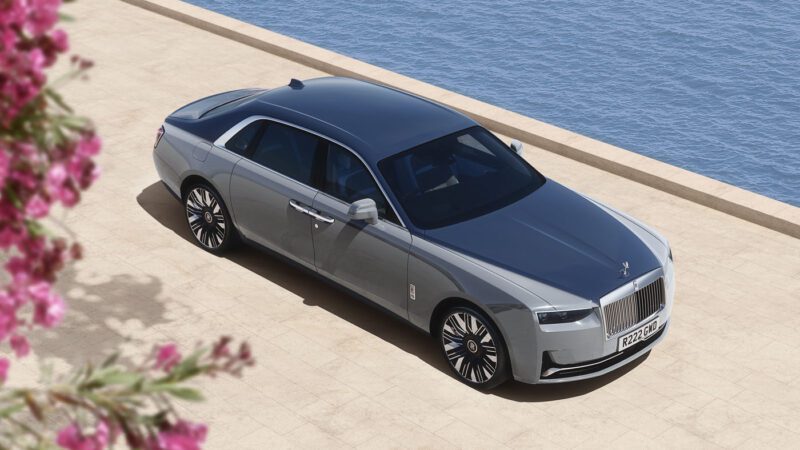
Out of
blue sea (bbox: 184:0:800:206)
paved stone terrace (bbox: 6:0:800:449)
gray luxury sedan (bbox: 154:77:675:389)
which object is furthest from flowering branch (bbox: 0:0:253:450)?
blue sea (bbox: 184:0:800:206)

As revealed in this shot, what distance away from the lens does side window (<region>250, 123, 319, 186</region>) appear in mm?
10062

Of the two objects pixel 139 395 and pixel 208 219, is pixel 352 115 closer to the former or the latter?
pixel 208 219

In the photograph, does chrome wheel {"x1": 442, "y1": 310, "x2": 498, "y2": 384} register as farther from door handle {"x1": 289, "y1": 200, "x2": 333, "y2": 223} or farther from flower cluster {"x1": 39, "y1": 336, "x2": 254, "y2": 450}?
flower cluster {"x1": 39, "y1": 336, "x2": 254, "y2": 450}

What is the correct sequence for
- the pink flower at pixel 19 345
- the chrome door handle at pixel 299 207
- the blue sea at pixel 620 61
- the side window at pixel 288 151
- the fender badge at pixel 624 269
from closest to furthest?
the pink flower at pixel 19 345
the fender badge at pixel 624 269
the chrome door handle at pixel 299 207
the side window at pixel 288 151
the blue sea at pixel 620 61

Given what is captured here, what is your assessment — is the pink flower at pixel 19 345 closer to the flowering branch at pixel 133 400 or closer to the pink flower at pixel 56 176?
the flowering branch at pixel 133 400

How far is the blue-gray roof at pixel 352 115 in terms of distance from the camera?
984cm

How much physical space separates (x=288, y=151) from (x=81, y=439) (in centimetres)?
646

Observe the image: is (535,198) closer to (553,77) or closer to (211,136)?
(211,136)

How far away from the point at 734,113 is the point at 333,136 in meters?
13.3

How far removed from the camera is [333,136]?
9.88m

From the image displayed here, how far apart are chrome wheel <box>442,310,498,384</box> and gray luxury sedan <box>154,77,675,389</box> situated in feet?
0.03

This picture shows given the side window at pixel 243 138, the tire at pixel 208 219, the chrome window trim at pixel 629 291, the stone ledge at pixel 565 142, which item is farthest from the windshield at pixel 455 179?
the stone ledge at pixel 565 142

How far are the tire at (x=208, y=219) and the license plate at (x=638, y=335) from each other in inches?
137

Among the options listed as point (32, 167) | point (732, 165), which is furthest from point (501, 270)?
point (732, 165)
